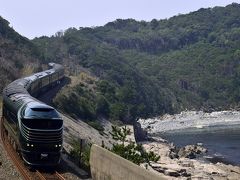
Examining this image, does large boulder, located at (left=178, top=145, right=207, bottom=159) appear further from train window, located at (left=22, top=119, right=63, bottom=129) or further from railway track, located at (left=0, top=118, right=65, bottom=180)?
train window, located at (left=22, top=119, right=63, bottom=129)

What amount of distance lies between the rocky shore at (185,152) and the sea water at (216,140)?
128 inches

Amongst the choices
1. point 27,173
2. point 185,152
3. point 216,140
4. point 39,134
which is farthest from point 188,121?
point 39,134

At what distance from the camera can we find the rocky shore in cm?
6050

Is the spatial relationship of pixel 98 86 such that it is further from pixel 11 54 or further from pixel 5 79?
pixel 5 79

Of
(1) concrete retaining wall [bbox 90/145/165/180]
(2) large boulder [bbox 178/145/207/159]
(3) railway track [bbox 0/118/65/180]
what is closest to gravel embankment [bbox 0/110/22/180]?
(3) railway track [bbox 0/118/65/180]

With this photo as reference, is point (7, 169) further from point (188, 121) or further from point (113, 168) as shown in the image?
point (188, 121)

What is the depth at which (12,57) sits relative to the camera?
9994cm

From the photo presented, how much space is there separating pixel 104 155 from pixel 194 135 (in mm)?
105342

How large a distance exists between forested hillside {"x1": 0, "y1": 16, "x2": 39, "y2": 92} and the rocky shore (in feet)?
89.7

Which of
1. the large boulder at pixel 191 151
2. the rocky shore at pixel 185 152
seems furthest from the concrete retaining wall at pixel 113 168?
the large boulder at pixel 191 151

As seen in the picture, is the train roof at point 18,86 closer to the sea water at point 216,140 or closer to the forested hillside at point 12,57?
the forested hillside at point 12,57

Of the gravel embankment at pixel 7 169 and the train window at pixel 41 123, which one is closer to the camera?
the train window at pixel 41 123

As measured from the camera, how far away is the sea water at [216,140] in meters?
86.1

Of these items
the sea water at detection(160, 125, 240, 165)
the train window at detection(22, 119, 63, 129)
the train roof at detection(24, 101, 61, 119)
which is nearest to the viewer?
the train window at detection(22, 119, 63, 129)
